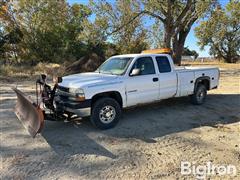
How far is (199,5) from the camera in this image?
1819 centimetres

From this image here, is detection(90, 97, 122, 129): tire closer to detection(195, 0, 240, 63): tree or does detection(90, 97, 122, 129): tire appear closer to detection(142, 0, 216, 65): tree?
detection(142, 0, 216, 65): tree

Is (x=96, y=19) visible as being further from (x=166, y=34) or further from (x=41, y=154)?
(x=41, y=154)

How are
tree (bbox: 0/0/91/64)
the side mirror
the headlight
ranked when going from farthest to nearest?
tree (bbox: 0/0/91/64) < the side mirror < the headlight

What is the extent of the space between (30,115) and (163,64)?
12.7 feet

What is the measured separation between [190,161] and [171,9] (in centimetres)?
1697

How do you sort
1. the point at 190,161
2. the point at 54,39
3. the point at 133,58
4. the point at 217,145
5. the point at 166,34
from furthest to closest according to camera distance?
1. the point at 54,39
2. the point at 166,34
3. the point at 133,58
4. the point at 217,145
5. the point at 190,161

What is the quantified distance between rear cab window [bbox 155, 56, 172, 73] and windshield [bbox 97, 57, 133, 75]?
911 mm

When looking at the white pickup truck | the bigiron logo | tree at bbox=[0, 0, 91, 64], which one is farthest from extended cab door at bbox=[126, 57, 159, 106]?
tree at bbox=[0, 0, 91, 64]

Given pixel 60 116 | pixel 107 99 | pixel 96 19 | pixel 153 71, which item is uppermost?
pixel 96 19

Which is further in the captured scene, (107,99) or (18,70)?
(18,70)

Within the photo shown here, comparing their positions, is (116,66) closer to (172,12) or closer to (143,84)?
(143,84)

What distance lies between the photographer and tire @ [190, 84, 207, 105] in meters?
8.23

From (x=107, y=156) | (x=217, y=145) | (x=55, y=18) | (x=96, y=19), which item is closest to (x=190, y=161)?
(x=217, y=145)

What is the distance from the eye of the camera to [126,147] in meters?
4.87
